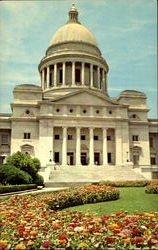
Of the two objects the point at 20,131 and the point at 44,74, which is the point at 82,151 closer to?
the point at 20,131

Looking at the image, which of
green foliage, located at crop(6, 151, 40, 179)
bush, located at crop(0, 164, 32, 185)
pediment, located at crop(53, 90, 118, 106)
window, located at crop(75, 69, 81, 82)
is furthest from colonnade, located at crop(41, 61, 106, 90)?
bush, located at crop(0, 164, 32, 185)

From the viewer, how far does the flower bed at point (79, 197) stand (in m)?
14.5

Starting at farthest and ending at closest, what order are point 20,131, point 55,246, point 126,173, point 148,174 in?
1. point 20,131
2. point 148,174
3. point 126,173
4. point 55,246

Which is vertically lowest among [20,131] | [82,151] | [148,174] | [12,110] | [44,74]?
[148,174]

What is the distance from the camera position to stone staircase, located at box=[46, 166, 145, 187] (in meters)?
39.2

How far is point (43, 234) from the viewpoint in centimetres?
575

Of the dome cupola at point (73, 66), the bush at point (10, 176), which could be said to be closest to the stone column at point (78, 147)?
the dome cupola at point (73, 66)

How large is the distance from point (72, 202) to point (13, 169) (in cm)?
1388

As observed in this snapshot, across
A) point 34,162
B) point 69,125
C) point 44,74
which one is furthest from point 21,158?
point 44,74

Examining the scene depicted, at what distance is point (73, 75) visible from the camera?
2474 inches

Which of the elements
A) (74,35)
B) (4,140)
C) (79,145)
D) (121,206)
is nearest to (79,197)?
(121,206)

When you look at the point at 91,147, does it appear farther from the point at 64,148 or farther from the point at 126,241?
the point at 126,241

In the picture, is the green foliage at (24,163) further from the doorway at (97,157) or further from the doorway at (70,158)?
the doorway at (97,157)

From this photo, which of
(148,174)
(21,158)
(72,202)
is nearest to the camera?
(72,202)
